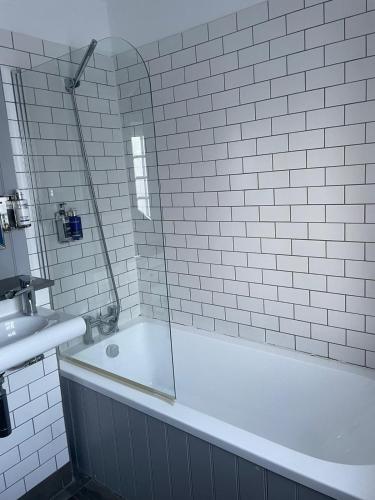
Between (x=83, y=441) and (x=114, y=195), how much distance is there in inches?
55.9

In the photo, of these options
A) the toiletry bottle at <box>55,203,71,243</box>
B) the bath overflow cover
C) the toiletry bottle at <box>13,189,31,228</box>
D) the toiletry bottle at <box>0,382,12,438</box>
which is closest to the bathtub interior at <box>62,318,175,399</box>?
the bath overflow cover

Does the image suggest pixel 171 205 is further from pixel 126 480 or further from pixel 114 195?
pixel 126 480

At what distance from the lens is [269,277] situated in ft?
7.88

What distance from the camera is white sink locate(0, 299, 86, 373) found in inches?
60.8

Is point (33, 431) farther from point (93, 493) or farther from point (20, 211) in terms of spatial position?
point (20, 211)

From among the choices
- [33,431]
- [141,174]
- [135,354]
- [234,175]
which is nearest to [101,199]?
[141,174]

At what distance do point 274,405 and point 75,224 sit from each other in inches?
63.1

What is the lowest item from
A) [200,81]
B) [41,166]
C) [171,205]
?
[171,205]

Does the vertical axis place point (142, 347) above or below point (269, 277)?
below

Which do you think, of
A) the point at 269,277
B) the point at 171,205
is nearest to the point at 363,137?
the point at 269,277

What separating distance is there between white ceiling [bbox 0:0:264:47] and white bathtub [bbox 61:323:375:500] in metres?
1.81

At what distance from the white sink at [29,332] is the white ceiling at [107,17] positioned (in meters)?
1.48

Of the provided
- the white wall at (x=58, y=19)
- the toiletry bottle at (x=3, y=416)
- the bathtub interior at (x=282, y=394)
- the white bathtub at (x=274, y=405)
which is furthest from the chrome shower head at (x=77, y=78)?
the bathtub interior at (x=282, y=394)

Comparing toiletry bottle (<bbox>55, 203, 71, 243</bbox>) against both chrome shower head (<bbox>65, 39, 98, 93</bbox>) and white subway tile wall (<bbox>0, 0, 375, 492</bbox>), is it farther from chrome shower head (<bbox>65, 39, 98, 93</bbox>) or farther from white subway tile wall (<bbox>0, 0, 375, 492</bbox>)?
chrome shower head (<bbox>65, 39, 98, 93</bbox>)
